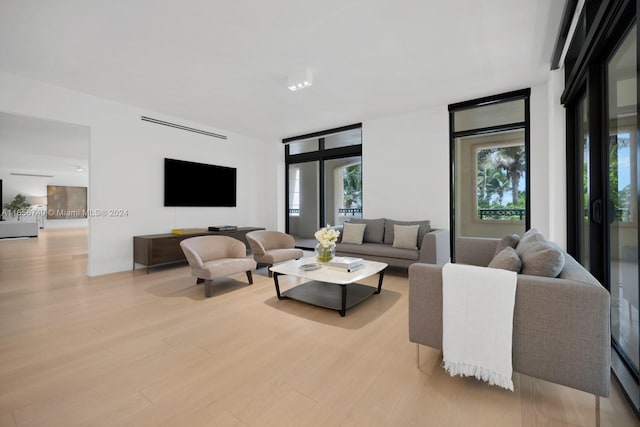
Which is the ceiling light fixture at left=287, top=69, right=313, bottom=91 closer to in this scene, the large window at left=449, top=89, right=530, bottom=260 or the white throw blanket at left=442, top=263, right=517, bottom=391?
the large window at left=449, top=89, right=530, bottom=260

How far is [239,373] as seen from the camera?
183 centimetres

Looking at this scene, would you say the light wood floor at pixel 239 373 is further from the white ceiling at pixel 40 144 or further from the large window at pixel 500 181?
the white ceiling at pixel 40 144

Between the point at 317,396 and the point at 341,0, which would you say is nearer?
the point at 317,396

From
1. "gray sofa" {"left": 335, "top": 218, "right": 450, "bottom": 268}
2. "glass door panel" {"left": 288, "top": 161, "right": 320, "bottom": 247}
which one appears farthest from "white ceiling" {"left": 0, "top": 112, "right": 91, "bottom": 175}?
"gray sofa" {"left": 335, "top": 218, "right": 450, "bottom": 268}

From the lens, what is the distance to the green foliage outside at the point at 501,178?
4.82 metres

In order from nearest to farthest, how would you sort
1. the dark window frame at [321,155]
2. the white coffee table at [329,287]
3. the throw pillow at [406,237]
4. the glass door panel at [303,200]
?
the white coffee table at [329,287] → the throw pillow at [406,237] → the dark window frame at [321,155] → the glass door panel at [303,200]

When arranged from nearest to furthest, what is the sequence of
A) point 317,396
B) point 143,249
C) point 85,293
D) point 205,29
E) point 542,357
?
point 542,357
point 317,396
point 205,29
point 85,293
point 143,249

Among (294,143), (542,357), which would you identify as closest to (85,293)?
(542,357)

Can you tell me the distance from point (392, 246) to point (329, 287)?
5.10 feet

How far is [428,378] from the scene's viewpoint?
1.76 m

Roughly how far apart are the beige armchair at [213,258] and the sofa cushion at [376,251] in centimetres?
160

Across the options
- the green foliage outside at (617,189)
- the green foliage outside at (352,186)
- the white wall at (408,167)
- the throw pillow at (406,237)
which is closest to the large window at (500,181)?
the white wall at (408,167)

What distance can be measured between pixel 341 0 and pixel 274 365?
2.84 meters

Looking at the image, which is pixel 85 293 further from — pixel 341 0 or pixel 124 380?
pixel 341 0
